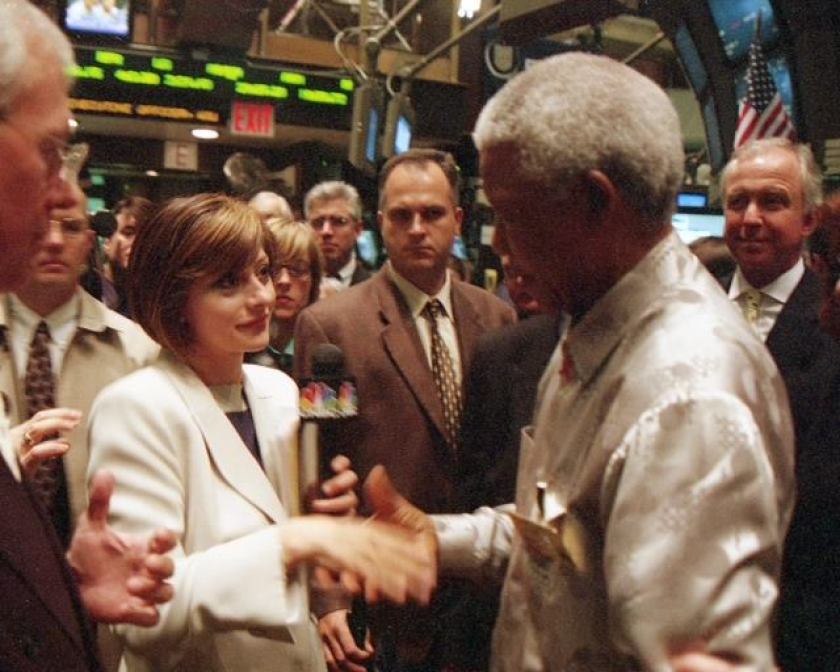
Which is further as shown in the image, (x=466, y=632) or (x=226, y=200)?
(x=466, y=632)

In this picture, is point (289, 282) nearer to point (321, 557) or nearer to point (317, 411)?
point (317, 411)

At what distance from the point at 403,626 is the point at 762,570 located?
1891 mm

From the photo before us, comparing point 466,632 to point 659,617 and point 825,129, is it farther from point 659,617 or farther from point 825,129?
point 825,129

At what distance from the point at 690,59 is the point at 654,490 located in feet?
33.0

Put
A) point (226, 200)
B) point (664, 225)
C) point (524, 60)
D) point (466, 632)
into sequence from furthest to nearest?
point (524, 60) < point (466, 632) < point (226, 200) < point (664, 225)

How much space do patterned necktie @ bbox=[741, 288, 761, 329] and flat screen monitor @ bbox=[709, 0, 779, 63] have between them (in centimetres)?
527

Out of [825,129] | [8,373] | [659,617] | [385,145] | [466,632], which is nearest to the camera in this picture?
[659,617]

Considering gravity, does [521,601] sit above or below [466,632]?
above

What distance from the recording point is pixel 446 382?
133 inches

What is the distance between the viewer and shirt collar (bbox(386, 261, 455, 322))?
3.51m

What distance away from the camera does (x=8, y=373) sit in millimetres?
2982

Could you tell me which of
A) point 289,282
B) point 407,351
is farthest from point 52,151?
point 289,282

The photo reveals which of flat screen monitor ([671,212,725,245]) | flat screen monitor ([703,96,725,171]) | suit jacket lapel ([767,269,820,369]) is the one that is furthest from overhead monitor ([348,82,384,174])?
suit jacket lapel ([767,269,820,369])

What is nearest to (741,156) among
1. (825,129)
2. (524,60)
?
(825,129)
